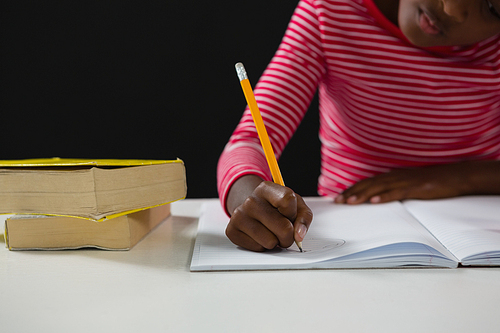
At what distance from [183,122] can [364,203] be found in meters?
0.94

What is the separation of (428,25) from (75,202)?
1.89ft

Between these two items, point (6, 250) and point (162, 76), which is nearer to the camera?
point (6, 250)

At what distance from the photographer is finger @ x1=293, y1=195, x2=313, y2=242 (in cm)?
43

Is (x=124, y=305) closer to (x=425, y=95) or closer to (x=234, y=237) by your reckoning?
(x=234, y=237)

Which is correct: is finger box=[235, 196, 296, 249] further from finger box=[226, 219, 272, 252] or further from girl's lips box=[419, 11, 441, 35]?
girl's lips box=[419, 11, 441, 35]

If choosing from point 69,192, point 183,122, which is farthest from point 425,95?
point 183,122

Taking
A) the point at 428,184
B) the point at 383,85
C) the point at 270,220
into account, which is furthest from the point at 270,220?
the point at 383,85

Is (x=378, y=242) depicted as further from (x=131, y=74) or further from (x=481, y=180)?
(x=131, y=74)

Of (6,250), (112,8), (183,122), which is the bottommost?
(183,122)

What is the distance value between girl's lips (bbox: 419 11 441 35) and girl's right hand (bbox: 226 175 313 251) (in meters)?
0.40

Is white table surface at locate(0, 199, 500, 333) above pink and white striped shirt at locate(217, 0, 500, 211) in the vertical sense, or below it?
below

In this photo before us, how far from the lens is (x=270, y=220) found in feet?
1.43

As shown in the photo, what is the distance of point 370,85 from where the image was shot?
0.85 meters

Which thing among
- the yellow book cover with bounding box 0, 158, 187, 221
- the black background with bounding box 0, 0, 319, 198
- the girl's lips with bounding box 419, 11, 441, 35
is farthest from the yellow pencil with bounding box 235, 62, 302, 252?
the black background with bounding box 0, 0, 319, 198
